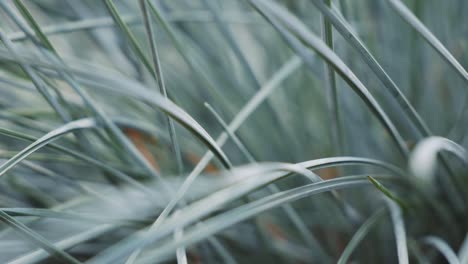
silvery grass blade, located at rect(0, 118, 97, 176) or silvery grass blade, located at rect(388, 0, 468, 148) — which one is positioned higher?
silvery grass blade, located at rect(388, 0, 468, 148)

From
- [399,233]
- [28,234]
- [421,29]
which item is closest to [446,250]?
[399,233]

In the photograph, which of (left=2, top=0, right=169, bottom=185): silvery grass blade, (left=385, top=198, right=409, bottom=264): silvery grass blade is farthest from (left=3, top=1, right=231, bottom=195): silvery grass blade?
(left=385, top=198, right=409, bottom=264): silvery grass blade

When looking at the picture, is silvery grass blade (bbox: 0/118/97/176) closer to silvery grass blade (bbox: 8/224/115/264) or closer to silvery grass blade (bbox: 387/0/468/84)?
silvery grass blade (bbox: 8/224/115/264)

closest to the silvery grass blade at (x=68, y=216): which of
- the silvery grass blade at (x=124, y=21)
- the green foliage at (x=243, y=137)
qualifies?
the green foliage at (x=243, y=137)

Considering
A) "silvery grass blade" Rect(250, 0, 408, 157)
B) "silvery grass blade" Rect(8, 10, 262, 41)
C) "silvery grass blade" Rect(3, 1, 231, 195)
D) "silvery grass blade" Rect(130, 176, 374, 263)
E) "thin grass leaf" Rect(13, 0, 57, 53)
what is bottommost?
"silvery grass blade" Rect(130, 176, 374, 263)

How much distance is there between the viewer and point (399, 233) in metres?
0.32

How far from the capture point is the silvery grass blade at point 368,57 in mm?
271

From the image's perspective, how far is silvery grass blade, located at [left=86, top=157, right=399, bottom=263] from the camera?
21 centimetres

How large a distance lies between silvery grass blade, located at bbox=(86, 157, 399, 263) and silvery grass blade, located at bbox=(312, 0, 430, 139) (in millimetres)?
41

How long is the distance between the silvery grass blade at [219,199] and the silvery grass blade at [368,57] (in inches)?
1.6

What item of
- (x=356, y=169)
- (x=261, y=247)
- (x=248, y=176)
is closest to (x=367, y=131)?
(x=356, y=169)

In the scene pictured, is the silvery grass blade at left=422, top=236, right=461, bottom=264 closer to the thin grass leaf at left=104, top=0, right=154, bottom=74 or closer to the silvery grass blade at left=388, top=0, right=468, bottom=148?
the silvery grass blade at left=388, top=0, right=468, bottom=148

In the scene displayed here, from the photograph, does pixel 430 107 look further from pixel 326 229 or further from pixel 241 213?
pixel 241 213

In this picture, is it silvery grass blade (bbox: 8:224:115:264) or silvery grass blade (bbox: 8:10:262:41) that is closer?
silvery grass blade (bbox: 8:224:115:264)
